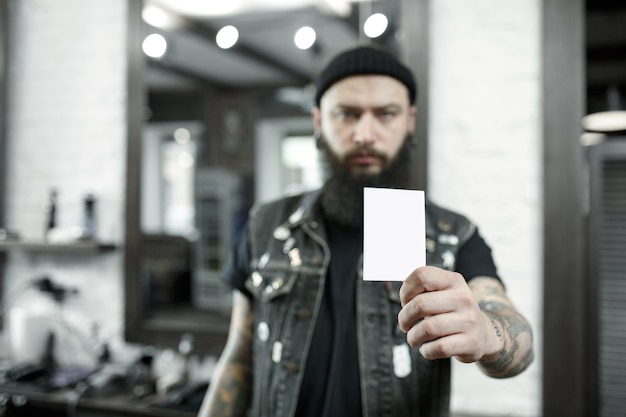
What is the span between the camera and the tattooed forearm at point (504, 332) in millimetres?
920

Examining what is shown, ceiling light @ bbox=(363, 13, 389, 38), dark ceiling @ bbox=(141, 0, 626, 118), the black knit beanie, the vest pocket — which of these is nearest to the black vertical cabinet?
dark ceiling @ bbox=(141, 0, 626, 118)

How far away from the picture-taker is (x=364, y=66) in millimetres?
1306

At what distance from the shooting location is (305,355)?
4.27ft

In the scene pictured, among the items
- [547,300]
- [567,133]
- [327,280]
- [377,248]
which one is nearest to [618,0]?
[567,133]

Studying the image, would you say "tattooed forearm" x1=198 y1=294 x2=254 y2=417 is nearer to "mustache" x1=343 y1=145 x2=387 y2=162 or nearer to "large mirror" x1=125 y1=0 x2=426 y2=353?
"mustache" x1=343 y1=145 x2=387 y2=162

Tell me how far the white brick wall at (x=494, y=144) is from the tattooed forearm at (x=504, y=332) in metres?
0.84

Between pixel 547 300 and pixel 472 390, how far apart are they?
0.44 metres

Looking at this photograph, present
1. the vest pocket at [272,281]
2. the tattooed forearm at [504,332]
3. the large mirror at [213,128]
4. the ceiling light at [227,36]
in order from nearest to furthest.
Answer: the tattooed forearm at [504,332] < the vest pocket at [272,281] < the large mirror at [213,128] < the ceiling light at [227,36]

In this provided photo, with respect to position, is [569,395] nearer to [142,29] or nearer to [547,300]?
[547,300]

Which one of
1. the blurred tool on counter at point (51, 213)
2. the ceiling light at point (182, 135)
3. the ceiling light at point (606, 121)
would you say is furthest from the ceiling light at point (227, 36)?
the ceiling light at point (606, 121)

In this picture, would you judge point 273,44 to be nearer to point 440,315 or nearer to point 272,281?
point 272,281

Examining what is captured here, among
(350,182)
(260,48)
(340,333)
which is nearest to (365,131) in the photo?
(350,182)

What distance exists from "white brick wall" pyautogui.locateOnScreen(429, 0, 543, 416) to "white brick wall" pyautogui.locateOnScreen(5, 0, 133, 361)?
151cm

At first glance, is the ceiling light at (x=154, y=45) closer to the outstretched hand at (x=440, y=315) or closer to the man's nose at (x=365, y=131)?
the man's nose at (x=365, y=131)
